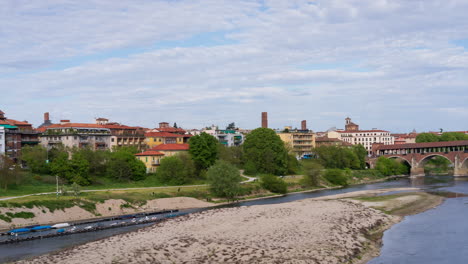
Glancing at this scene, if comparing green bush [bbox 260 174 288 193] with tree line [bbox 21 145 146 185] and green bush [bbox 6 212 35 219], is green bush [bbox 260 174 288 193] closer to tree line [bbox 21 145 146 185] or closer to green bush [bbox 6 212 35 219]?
tree line [bbox 21 145 146 185]

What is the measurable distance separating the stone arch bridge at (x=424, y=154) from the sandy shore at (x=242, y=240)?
91245 mm

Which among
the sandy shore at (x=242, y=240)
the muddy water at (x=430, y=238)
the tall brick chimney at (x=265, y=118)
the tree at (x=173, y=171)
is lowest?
the muddy water at (x=430, y=238)

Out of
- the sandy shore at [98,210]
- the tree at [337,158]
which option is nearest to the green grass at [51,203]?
the sandy shore at [98,210]

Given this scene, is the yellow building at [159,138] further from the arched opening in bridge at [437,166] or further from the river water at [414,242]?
the arched opening in bridge at [437,166]

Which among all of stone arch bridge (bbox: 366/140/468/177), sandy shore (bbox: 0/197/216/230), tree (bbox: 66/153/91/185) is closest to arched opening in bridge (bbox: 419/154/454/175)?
stone arch bridge (bbox: 366/140/468/177)

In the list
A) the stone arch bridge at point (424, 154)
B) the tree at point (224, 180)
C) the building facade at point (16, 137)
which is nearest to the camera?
the tree at point (224, 180)

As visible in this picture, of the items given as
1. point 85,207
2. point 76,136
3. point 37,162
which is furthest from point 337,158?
point 85,207

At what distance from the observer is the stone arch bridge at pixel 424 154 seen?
147 metres

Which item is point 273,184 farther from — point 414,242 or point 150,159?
point 414,242

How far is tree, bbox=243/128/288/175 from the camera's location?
413ft

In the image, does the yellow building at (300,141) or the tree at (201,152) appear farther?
the yellow building at (300,141)

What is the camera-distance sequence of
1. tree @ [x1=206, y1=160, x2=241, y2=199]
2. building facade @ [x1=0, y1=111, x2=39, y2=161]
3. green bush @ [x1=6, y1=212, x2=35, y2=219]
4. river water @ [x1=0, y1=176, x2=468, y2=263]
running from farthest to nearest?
building facade @ [x1=0, y1=111, x2=39, y2=161] < tree @ [x1=206, y1=160, x2=241, y2=199] < green bush @ [x1=6, y1=212, x2=35, y2=219] < river water @ [x1=0, y1=176, x2=468, y2=263]

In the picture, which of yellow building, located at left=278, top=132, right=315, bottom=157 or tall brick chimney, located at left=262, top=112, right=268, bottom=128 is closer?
yellow building, located at left=278, top=132, right=315, bottom=157

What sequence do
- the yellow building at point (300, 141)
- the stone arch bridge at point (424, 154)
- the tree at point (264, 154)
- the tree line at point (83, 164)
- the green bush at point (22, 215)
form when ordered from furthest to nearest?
the yellow building at point (300, 141)
the stone arch bridge at point (424, 154)
the tree at point (264, 154)
the tree line at point (83, 164)
the green bush at point (22, 215)
